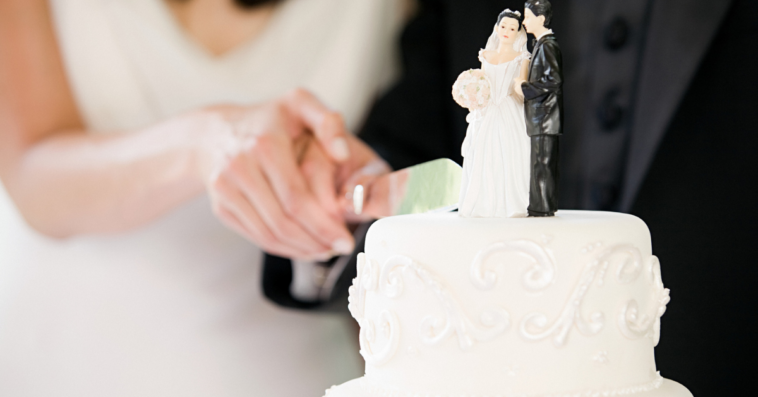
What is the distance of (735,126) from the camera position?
1400 mm

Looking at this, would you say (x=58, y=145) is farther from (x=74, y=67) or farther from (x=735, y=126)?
(x=735, y=126)

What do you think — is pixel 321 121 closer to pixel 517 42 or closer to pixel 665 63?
Result: pixel 517 42

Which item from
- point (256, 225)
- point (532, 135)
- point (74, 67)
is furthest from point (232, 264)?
point (532, 135)

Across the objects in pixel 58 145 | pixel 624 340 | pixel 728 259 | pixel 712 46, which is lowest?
pixel 728 259

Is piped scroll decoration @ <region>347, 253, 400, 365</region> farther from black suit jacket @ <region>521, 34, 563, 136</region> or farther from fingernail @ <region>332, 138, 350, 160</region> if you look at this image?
fingernail @ <region>332, 138, 350, 160</region>

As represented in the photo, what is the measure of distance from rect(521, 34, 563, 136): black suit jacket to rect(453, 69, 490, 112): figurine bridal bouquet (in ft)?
0.19

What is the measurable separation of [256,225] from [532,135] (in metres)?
0.74

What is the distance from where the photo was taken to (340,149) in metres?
1.45

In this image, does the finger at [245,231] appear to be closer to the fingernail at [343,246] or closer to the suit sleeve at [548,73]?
Answer: the fingernail at [343,246]

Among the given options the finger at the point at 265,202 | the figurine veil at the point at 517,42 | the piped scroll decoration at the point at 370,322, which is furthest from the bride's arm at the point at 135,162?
the figurine veil at the point at 517,42

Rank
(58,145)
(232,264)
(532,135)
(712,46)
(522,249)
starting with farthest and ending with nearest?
(232,264) < (58,145) < (712,46) < (532,135) < (522,249)

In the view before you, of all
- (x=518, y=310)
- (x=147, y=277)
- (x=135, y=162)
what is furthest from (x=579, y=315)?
(x=147, y=277)

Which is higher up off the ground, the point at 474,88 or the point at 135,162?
the point at 474,88

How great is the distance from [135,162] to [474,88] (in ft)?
3.68
